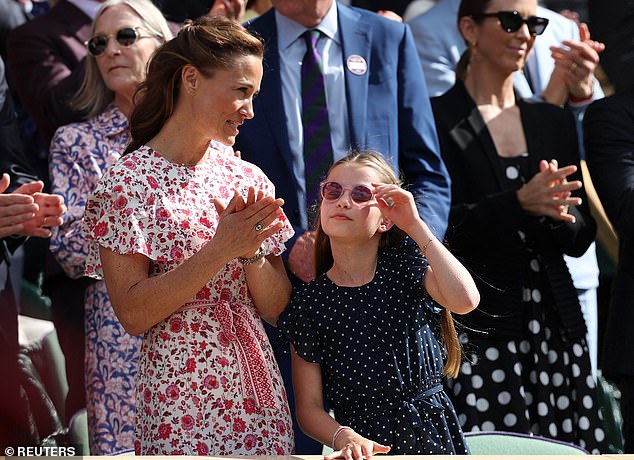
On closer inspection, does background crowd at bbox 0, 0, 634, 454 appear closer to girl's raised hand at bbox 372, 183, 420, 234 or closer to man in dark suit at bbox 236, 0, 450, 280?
man in dark suit at bbox 236, 0, 450, 280

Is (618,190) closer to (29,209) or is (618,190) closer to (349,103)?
(349,103)

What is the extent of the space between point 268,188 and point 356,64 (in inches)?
34.5

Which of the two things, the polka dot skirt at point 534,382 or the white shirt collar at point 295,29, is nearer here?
the white shirt collar at point 295,29

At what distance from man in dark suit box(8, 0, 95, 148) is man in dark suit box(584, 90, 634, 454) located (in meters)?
2.06

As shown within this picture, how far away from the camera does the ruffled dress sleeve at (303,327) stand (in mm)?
3410

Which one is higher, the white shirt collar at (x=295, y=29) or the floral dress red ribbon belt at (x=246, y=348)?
the white shirt collar at (x=295, y=29)

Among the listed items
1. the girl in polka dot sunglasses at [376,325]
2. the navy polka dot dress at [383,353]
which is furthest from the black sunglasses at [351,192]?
the navy polka dot dress at [383,353]

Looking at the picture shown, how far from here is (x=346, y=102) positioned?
4.27 m

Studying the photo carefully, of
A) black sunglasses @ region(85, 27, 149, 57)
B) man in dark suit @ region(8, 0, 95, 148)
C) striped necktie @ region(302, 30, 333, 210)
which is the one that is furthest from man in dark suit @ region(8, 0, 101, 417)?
striped necktie @ region(302, 30, 333, 210)

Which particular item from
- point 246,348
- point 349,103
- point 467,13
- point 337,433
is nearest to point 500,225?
point 349,103

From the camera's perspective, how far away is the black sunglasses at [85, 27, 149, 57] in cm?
453

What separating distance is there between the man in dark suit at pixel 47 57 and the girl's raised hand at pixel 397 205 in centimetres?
196

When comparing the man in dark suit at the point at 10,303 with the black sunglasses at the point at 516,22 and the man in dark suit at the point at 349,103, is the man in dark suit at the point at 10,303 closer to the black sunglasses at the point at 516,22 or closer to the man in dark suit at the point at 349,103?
the man in dark suit at the point at 349,103

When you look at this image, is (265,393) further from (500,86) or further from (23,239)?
(500,86)
